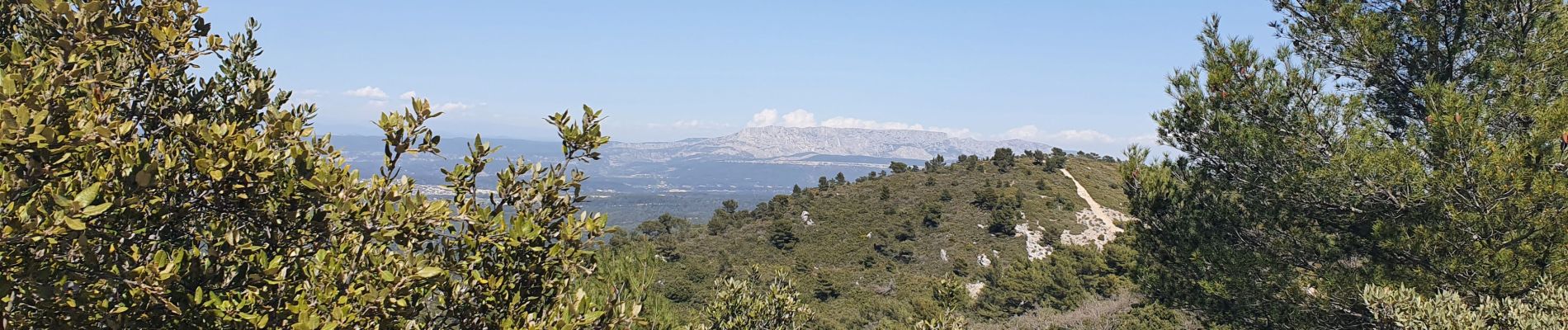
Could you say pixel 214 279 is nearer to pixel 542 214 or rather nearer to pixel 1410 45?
pixel 542 214

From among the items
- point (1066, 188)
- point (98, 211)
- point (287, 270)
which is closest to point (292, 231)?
point (287, 270)

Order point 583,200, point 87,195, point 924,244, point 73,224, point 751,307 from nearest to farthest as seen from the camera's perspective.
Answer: point 73,224 < point 87,195 < point 583,200 < point 751,307 < point 924,244

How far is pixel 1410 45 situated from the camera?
29.2 feet

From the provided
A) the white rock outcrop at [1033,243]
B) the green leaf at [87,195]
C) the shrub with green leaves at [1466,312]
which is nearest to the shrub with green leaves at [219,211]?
the green leaf at [87,195]

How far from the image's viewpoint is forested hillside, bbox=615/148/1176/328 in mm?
28781

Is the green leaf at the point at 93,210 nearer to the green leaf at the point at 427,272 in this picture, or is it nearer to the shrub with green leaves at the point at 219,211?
the shrub with green leaves at the point at 219,211

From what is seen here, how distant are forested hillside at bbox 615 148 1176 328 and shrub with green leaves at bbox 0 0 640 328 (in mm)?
17738

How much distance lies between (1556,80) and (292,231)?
12.0 metres

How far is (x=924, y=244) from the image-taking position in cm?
4347

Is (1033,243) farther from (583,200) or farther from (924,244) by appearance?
(583,200)

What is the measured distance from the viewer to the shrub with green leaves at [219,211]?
2.40m

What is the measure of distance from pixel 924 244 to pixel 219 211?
139 ft

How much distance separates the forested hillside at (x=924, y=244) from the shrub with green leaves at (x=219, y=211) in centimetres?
1774

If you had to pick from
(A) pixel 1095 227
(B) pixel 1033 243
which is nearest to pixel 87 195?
(B) pixel 1033 243
